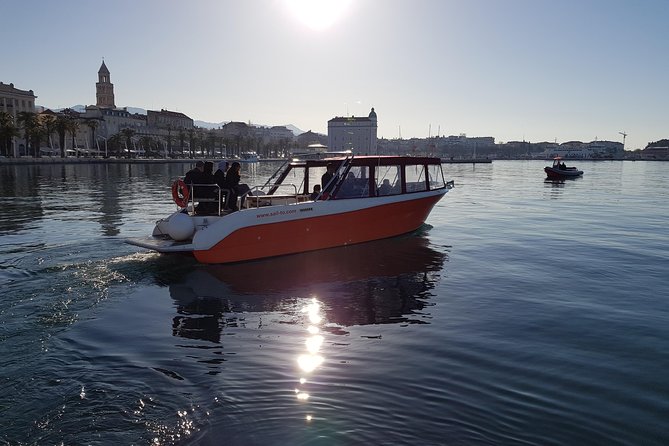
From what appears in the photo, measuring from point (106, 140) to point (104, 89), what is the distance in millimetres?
52960

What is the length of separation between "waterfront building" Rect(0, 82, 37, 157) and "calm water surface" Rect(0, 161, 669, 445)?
343 feet

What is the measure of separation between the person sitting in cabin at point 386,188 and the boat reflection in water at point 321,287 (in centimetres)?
178

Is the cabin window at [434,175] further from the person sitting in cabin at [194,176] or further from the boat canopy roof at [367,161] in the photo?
the person sitting in cabin at [194,176]

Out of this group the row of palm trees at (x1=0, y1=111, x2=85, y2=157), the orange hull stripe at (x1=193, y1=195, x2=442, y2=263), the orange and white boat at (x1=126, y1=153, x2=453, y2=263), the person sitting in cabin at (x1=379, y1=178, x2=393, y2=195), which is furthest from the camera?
the row of palm trees at (x1=0, y1=111, x2=85, y2=157)

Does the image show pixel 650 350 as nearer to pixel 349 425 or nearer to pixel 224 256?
pixel 349 425

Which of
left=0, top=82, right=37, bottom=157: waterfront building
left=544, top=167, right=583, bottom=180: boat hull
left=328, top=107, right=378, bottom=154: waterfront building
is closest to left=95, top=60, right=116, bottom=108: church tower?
left=0, top=82, right=37, bottom=157: waterfront building

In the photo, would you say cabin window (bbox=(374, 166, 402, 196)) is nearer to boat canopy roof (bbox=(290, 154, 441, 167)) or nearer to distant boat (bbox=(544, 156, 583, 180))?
boat canopy roof (bbox=(290, 154, 441, 167))

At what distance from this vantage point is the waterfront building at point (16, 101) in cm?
10038

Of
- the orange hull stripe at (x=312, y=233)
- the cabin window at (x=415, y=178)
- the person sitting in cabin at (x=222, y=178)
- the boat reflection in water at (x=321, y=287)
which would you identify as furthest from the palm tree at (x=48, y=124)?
the boat reflection in water at (x=321, y=287)

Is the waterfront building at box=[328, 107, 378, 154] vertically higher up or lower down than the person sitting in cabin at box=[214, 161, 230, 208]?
higher up

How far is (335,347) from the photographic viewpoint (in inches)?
267

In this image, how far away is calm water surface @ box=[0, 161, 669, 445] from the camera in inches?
188

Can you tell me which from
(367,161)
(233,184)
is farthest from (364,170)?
(233,184)

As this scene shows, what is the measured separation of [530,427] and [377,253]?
8425 mm
